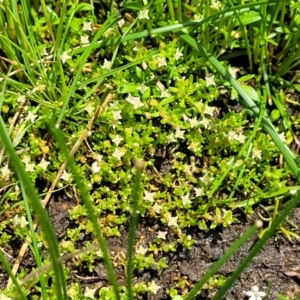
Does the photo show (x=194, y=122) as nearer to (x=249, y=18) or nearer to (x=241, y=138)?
(x=241, y=138)

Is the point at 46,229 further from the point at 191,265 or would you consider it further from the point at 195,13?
the point at 195,13

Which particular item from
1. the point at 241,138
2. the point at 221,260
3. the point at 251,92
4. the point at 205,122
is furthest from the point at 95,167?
the point at 221,260

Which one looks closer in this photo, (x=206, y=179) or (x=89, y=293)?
(x=89, y=293)

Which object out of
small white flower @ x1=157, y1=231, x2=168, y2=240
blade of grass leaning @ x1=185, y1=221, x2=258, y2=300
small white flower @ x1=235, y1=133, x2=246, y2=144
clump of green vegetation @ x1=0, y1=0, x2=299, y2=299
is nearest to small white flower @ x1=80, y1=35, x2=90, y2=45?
clump of green vegetation @ x1=0, y1=0, x2=299, y2=299

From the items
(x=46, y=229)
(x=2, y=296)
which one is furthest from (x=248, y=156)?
(x=46, y=229)

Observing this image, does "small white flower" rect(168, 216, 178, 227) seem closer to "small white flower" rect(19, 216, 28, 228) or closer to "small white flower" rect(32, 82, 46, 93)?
"small white flower" rect(19, 216, 28, 228)

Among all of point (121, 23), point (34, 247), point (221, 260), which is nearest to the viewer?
point (221, 260)
